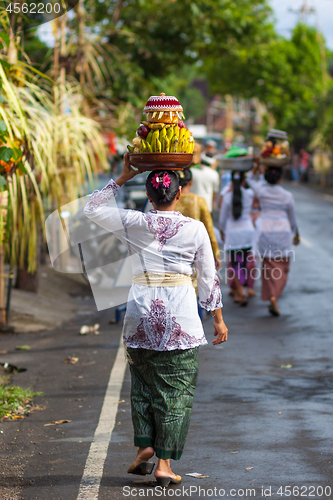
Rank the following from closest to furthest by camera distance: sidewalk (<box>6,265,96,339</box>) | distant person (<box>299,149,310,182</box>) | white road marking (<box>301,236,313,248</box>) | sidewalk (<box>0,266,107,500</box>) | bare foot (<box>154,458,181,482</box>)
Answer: bare foot (<box>154,458,181,482</box>)
sidewalk (<box>0,266,107,500</box>)
sidewalk (<box>6,265,96,339</box>)
white road marking (<box>301,236,313,248</box>)
distant person (<box>299,149,310,182</box>)

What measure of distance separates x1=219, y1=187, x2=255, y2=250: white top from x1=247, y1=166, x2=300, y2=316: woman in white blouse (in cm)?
33

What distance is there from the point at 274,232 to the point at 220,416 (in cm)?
434

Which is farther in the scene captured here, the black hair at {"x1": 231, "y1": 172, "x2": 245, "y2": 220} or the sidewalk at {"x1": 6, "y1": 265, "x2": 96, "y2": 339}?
the black hair at {"x1": 231, "y1": 172, "x2": 245, "y2": 220}

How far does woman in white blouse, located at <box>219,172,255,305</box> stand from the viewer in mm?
9719

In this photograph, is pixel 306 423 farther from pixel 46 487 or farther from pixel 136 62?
pixel 136 62

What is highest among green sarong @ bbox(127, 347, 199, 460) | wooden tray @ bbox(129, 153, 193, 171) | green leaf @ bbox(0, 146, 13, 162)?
wooden tray @ bbox(129, 153, 193, 171)

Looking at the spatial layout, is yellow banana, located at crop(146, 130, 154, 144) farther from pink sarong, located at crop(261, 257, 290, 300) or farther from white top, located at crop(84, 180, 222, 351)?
pink sarong, located at crop(261, 257, 290, 300)

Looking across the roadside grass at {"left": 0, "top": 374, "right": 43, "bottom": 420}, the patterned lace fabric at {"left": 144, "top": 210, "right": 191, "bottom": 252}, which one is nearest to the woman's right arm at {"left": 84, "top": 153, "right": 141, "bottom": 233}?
the patterned lace fabric at {"left": 144, "top": 210, "right": 191, "bottom": 252}

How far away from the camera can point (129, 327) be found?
4148mm

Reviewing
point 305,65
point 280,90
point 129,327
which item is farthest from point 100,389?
point 305,65

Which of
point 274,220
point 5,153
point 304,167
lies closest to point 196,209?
point 274,220

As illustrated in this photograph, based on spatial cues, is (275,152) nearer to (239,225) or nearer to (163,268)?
(239,225)

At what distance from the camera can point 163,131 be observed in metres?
4.15

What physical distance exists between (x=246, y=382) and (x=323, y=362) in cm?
108
